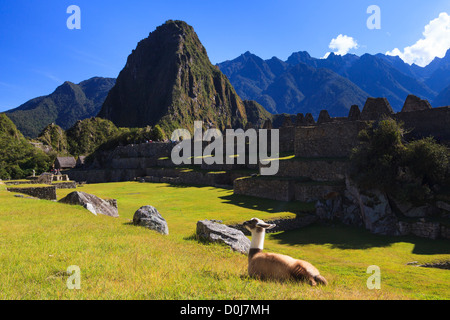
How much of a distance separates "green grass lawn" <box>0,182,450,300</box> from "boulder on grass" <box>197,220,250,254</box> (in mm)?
330

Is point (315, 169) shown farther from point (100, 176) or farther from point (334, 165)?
point (100, 176)

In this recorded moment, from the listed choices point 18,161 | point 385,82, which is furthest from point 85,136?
point 385,82

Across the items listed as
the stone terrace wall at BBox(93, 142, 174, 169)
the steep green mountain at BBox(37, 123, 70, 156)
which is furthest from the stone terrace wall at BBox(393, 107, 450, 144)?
the steep green mountain at BBox(37, 123, 70, 156)

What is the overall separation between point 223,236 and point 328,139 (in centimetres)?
1512

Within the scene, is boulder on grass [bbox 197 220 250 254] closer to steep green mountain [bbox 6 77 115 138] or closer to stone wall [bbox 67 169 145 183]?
stone wall [bbox 67 169 145 183]

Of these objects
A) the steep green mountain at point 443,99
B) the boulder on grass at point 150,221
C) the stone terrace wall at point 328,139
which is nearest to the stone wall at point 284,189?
the stone terrace wall at point 328,139

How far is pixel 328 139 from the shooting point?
68.0 feet

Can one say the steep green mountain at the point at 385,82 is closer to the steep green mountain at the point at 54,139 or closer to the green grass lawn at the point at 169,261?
the steep green mountain at the point at 54,139

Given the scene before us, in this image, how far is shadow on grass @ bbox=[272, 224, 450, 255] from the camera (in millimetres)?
10938

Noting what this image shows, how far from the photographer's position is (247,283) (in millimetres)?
4340

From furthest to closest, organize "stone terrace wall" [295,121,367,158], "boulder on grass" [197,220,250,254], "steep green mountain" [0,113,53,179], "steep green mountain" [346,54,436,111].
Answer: "steep green mountain" [346,54,436,111], "steep green mountain" [0,113,53,179], "stone terrace wall" [295,121,367,158], "boulder on grass" [197,220,250,254]
